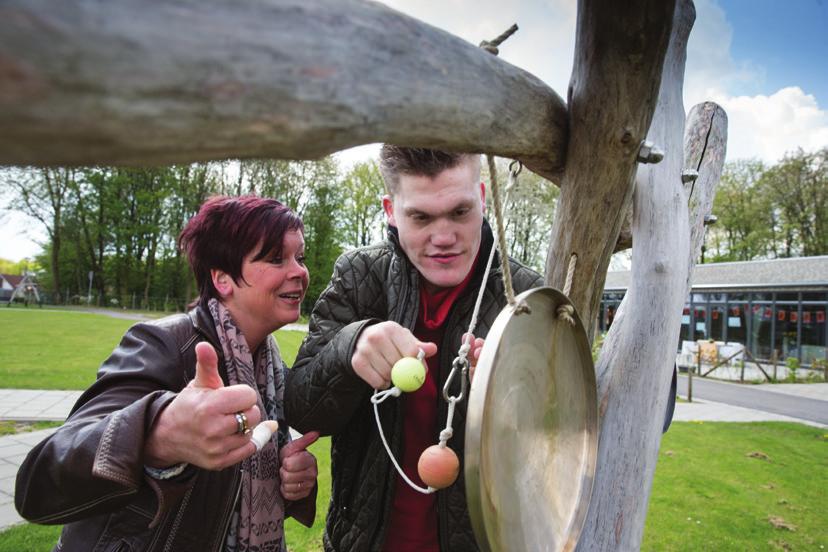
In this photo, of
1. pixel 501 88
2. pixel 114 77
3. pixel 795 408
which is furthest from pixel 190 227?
pixel 795 408

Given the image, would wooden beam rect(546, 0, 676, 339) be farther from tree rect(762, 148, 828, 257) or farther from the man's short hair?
tree rect(762, 148, 828, 257)

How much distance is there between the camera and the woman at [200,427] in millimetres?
1305

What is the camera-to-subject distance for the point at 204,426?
127 cm

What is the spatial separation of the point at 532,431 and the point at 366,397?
782 millimetres

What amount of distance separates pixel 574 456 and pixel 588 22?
122 centimetres

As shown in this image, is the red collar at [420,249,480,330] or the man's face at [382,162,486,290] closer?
the man's face at [382,162,486,290]

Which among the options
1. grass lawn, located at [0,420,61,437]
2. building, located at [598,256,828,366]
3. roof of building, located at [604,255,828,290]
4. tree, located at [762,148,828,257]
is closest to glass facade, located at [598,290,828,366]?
building, located at [598,256,828,366]

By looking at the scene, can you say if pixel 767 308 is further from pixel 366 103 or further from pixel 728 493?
pixel 366 103

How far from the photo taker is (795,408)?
12.0 m

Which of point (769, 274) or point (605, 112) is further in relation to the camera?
point (769, 274)

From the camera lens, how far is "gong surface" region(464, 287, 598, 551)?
104 centimetres

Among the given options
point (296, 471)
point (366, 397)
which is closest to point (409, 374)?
point (366, 397)

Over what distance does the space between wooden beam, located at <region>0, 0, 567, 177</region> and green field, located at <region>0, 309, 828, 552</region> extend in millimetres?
4160

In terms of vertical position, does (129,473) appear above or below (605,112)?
below
